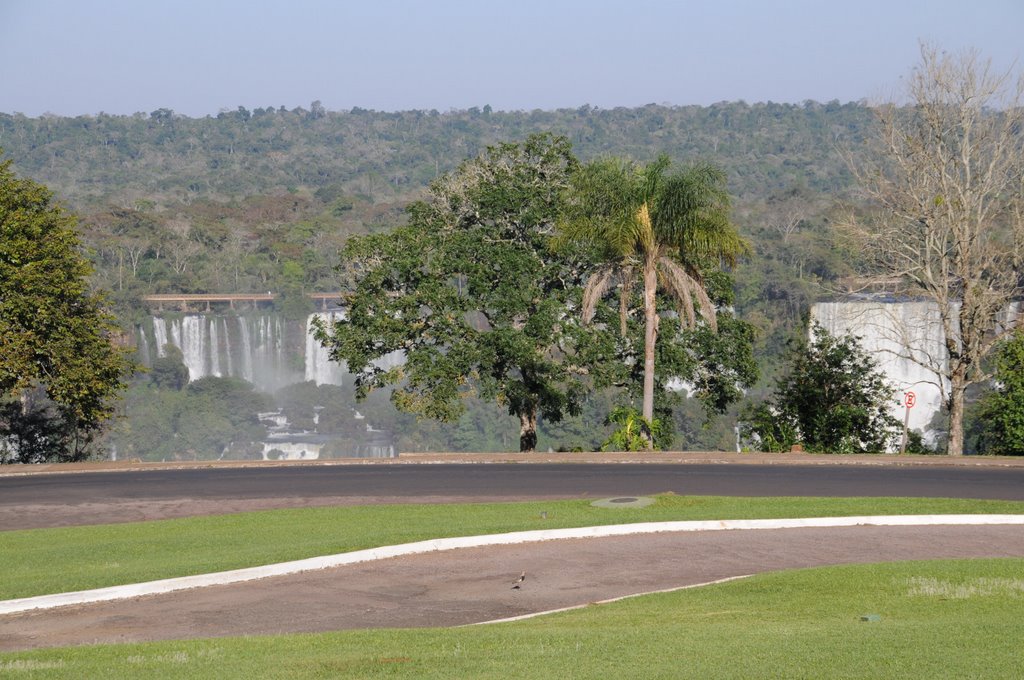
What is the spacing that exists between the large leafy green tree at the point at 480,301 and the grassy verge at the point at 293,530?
1532cm

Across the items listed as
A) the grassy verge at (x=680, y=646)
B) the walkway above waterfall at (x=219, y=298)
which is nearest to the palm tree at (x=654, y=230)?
the grassy verge at (x=680, y=646)

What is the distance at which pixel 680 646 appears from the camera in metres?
8.88

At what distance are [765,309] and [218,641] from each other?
94355mm

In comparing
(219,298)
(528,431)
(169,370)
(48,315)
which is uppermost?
(219,298)

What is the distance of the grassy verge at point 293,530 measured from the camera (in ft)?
46.7

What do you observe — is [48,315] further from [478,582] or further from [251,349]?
[251,349]

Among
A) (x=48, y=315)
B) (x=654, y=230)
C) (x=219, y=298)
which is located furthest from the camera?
(x=219, y=298)

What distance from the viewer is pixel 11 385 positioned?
105 feet

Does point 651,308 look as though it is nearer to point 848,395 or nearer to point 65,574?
point 848,395

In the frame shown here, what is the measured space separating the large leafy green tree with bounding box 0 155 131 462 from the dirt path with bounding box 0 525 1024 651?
766 inches

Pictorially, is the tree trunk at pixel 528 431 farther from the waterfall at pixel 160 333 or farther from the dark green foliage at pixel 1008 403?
the waterfall at pixel 160 333

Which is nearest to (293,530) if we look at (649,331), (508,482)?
(508,482)

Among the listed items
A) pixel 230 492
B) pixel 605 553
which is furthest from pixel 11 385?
pixel 605 553

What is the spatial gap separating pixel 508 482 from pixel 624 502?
3.98 meters
